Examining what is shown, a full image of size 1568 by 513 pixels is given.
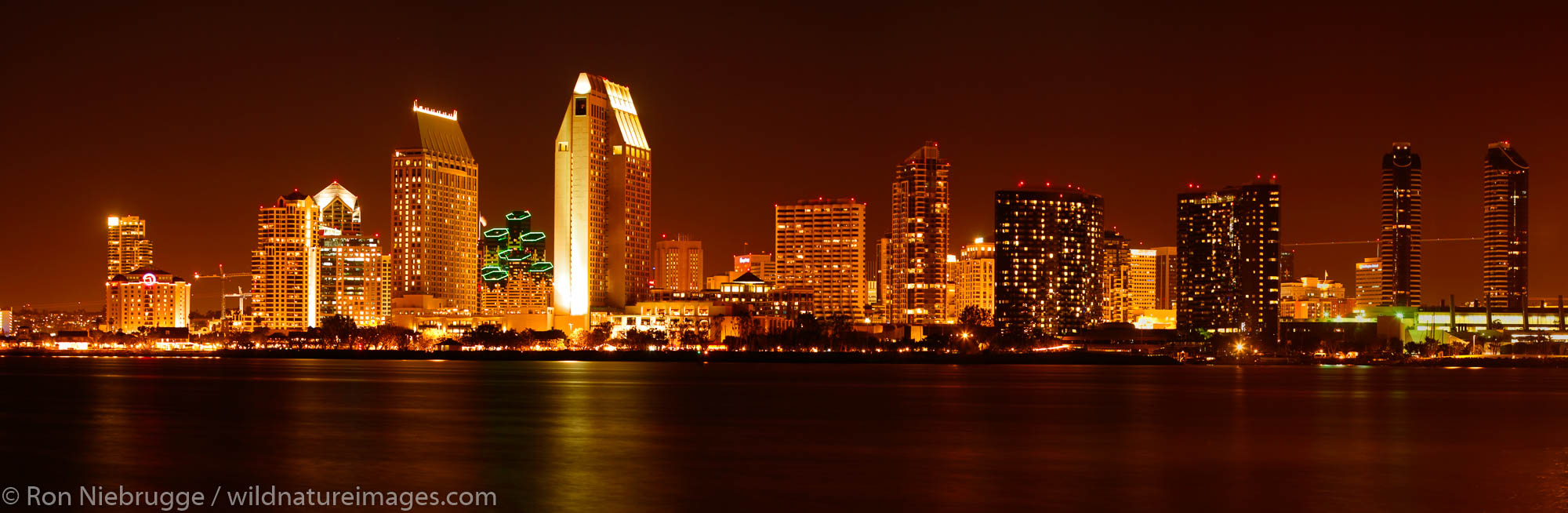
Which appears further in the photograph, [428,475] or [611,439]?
[611,439]

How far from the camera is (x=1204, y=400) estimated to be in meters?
96.4

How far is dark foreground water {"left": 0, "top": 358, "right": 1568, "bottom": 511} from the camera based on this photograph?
150 ft

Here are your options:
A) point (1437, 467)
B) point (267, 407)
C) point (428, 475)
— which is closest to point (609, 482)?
point (428, 475)

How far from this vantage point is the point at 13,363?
609 feet

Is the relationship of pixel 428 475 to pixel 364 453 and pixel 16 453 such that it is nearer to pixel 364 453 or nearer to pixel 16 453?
pixel 364 453

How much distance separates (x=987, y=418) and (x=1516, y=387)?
67008 mm

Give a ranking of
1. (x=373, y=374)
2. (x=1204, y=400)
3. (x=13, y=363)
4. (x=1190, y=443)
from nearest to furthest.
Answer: (x=1190, y=443) < (x=1204, y=400) < (x=373, y=374) < (x=13, y=363)

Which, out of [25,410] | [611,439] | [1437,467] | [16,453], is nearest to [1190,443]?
[1437,467]

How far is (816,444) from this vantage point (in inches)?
2403

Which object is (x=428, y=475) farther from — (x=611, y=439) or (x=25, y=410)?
(x=25, y=410)

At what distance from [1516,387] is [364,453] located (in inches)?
3918

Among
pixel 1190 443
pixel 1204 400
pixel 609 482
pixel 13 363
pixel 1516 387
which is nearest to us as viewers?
pixel 609 482

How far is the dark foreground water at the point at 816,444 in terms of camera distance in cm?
4584

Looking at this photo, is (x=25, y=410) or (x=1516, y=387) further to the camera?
(x=1516, y=387)
